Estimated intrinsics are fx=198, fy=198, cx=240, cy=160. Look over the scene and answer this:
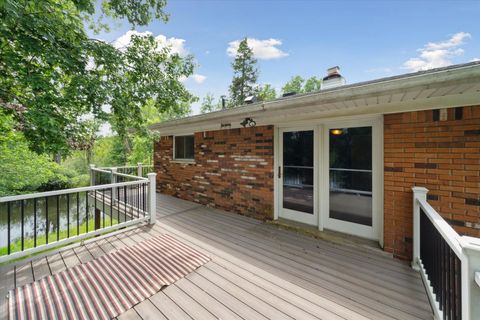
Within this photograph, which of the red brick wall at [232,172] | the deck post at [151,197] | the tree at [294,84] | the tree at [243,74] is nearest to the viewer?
the deck post at [151,197]

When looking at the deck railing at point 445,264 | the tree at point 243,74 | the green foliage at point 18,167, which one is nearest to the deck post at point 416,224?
the deck railing at point 445,264

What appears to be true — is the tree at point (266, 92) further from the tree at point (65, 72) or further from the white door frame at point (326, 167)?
the white door frame at point (326, 167)

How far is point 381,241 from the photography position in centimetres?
311

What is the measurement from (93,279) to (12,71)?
11.6 ft

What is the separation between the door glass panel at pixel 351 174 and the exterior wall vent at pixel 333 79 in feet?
5.73

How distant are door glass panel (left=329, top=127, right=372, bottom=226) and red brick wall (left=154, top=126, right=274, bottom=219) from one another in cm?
126

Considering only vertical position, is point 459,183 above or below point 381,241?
above

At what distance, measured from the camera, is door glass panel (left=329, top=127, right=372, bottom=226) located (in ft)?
10.7

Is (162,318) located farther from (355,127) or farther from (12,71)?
(12,71)

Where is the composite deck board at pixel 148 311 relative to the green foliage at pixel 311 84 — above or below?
below

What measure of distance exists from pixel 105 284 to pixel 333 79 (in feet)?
18.3

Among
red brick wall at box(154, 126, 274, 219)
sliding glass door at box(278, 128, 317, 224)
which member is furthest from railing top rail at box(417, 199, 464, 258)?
red brick wall at box(154, 126, 274, 219)

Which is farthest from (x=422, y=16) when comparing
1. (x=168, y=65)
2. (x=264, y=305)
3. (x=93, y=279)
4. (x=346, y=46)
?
(x=93, y=279)

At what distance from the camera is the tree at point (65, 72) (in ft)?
9.57
